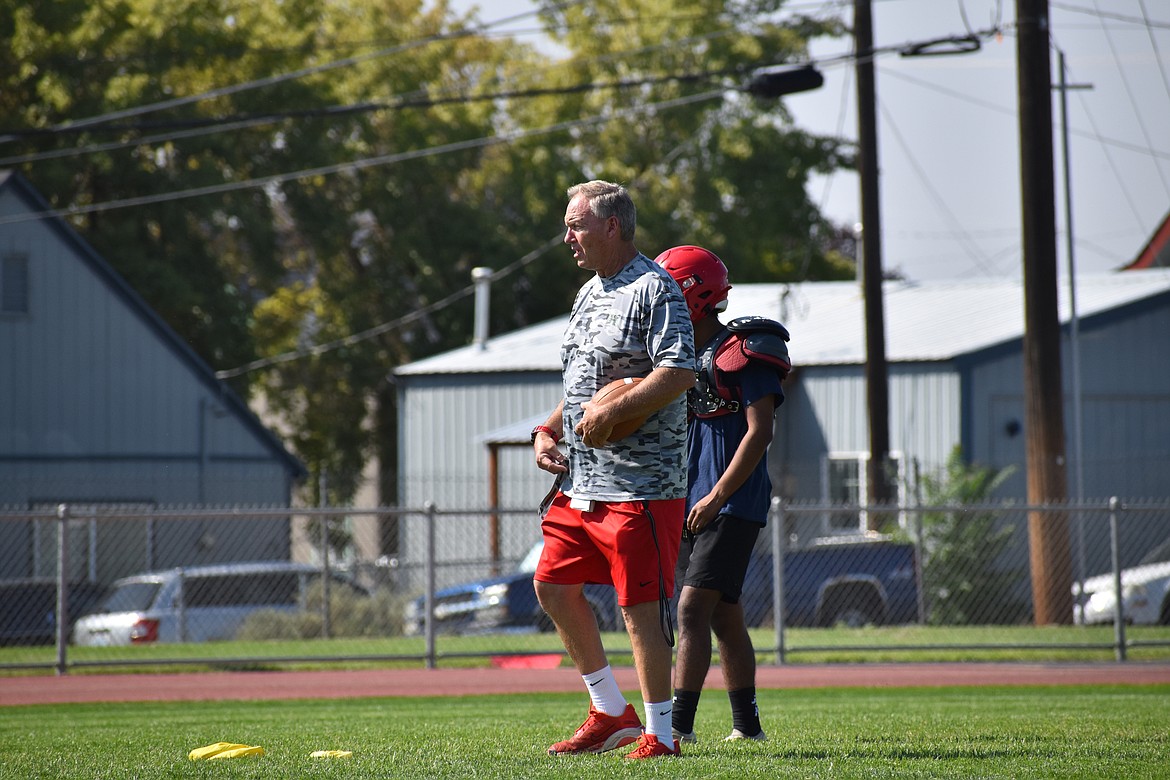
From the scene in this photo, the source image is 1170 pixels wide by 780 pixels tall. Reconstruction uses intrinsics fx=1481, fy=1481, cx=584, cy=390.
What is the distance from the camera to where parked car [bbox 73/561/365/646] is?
16875mm

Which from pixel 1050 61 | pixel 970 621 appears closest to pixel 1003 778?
pixel 970 621

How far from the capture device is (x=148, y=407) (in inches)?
1073

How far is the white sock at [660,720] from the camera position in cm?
537

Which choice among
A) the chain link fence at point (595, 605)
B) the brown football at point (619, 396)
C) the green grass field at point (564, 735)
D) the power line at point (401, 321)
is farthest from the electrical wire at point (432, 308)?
the brown football at point (619, 396)

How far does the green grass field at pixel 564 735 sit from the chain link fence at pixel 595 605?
3569 mm

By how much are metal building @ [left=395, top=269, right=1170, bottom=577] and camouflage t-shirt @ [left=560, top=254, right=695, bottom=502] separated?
52.5ft

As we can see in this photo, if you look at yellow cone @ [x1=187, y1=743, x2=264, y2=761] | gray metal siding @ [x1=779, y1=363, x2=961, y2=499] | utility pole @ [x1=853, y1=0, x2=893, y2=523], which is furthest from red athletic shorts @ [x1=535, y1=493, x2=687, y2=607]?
gray metal siding @ [x1=779, y1=363, x2=961, y2=499]

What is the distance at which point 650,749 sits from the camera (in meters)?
5.36

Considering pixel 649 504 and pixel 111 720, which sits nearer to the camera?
pixel 649 504

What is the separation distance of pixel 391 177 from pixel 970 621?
81.9 feet

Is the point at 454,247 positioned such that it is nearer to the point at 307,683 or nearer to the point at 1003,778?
the point at 307,683

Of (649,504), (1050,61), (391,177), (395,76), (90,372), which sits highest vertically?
(395,76)

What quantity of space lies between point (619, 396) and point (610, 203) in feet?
2.41

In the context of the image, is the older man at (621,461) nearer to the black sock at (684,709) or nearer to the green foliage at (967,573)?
the black sock at (684,709)
